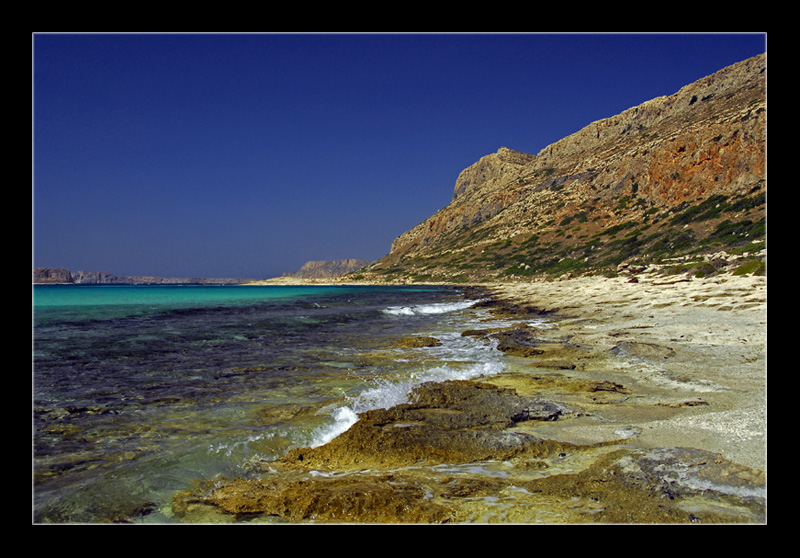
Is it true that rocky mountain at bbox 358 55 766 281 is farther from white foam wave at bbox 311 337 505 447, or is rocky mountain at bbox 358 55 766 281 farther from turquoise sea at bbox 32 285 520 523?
turquoise sea at bbox 32 285 520 523

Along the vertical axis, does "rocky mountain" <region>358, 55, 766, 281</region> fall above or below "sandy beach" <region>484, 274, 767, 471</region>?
above

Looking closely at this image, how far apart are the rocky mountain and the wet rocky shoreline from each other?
3635 centimetres

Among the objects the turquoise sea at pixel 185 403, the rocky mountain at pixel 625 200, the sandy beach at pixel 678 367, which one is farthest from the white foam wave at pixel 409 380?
the rocky mountain at pixel 625 200

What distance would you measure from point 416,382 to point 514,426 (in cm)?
371

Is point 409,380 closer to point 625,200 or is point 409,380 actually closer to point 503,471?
point 503,471

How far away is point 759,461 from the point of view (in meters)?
5.20

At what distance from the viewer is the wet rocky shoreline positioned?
446cm

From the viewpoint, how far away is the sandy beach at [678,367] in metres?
6.46

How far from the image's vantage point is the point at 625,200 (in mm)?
96250

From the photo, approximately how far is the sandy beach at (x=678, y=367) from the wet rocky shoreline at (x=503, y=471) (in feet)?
0.28

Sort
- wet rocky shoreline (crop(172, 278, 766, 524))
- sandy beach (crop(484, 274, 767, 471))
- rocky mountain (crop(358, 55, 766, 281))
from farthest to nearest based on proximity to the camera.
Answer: rocky mountain (crop(358, 55, 766, 281)) → sandy beach (crop(484, 274, 767, 471)) → wet rocky shoreline (crop(172, 278, 766, 524))

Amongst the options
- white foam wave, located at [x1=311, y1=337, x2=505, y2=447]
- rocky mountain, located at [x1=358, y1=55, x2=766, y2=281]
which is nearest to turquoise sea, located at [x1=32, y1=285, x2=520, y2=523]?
white foam wave, located at [x1=311, y1=337, x2=505, y2=447]
